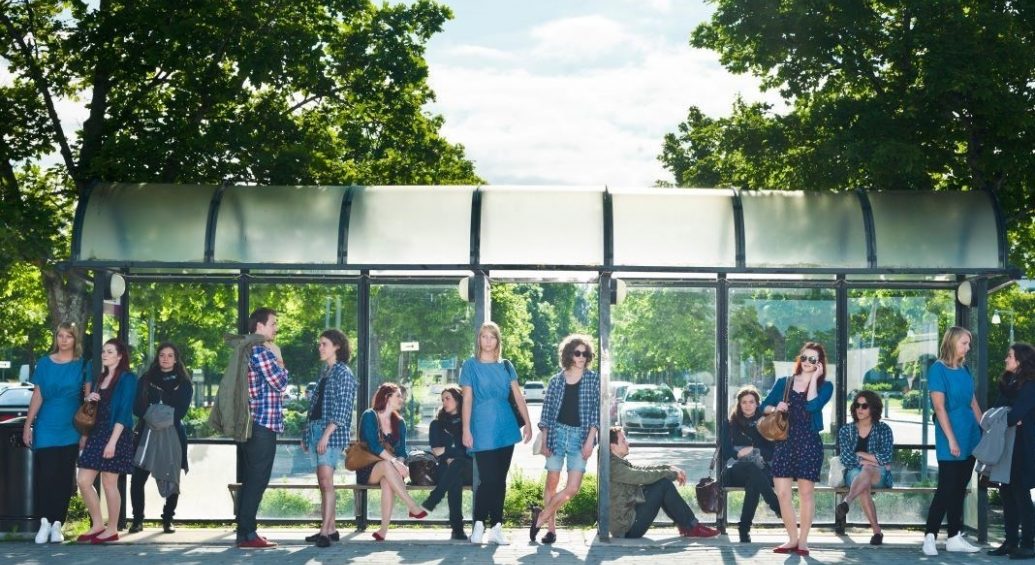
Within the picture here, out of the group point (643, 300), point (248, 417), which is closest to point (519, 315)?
point (643, 300)

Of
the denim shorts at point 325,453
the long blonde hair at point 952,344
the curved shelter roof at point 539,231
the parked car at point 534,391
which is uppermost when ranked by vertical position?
the curved shelter roof at point 539,231

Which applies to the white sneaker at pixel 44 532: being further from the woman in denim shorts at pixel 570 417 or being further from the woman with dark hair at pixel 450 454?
the woman in denim shorts at pixel 570 417

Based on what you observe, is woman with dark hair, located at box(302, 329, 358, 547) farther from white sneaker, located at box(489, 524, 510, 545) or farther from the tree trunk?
the tree trunk

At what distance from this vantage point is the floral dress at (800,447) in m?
10.2

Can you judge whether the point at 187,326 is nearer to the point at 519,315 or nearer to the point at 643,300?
the point at 643,300

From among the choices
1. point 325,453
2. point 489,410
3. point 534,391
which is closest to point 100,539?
point 325,453

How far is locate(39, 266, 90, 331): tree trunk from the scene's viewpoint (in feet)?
47.2

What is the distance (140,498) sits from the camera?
38.4 feet

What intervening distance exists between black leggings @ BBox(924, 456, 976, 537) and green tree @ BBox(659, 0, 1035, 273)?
2.99 m

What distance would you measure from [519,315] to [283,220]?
5.44 metres

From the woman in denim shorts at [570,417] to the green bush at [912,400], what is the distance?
3.28m

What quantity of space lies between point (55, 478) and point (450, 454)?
329 cm

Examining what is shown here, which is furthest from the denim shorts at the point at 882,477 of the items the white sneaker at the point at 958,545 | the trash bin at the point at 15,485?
the trash bin at the point at 15,485

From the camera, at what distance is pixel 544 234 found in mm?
11867
